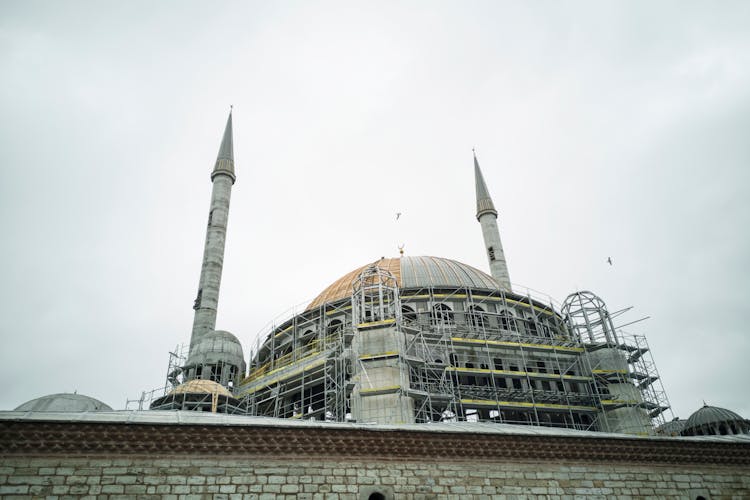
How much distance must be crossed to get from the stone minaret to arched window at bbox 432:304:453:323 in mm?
14771

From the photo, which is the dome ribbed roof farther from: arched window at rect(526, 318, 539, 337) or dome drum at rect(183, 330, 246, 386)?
dome drum at rect(183, 330, 246, 386)

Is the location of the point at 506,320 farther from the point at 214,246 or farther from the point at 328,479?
the point at 328,479

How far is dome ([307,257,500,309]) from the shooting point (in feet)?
109

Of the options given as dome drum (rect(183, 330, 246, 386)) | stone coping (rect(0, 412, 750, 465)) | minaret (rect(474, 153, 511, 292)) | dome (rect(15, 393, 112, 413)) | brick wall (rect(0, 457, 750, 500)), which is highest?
minaret (rect(474, 153, 511, 292))

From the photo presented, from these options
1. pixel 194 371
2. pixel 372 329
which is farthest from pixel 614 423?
pixel 194 371

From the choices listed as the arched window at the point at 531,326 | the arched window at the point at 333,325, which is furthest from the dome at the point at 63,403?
the arched window at the point at 531,326

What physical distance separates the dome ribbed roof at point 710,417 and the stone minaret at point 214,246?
105ft

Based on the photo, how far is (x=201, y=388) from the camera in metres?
28.9

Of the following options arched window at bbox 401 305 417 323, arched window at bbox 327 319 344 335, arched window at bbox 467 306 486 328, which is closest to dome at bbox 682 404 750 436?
arched window at bbox 467 306 486 328

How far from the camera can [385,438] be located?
1237 cm

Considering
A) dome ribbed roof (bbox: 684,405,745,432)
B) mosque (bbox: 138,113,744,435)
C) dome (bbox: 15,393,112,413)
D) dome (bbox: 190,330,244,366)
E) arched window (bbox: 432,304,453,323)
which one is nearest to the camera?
dome (bbox: 15,393,112,413)

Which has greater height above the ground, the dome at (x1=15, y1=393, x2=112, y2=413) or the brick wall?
the dome at (x1=15, y1=393, x2=112, y2=413)

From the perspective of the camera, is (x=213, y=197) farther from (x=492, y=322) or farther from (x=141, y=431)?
(x=141, y=431)

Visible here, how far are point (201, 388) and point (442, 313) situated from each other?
13534 millimetres
